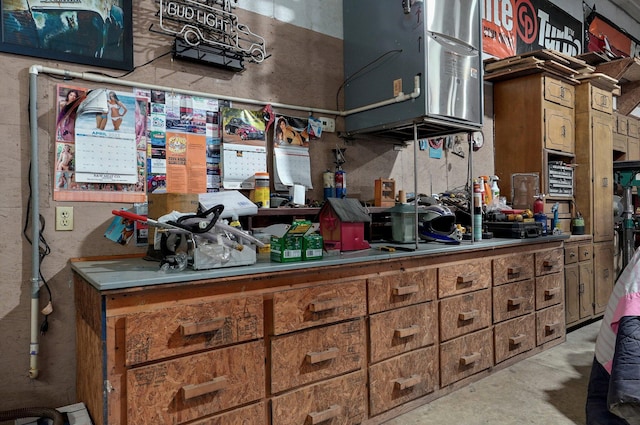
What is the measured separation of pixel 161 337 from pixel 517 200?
3.39 metres

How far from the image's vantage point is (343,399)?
1.83 metres

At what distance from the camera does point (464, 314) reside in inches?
92.4

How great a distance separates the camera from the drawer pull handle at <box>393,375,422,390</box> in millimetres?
2029

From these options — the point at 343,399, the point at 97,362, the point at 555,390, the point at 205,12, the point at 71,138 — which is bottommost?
the point at 555,390

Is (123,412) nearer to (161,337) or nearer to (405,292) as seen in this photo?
(161,337)

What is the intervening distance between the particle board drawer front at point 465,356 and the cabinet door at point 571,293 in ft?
4.41

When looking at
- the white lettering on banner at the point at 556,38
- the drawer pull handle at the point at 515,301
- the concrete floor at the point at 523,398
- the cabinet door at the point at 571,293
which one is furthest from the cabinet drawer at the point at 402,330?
the white lettering on banner at the point at 556,38

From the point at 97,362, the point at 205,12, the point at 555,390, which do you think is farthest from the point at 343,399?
the point at 205,12

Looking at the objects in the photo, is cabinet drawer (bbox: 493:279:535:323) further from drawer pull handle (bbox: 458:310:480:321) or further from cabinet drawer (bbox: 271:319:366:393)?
cabinet drawer (bbox: 271:319:366:393)

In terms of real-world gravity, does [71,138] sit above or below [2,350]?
above

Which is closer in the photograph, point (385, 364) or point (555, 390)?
point (385, 364)

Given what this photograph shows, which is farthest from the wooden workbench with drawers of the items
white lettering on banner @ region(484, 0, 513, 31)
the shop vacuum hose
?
white lettering on banner @ region(484, 0, 513, 31)

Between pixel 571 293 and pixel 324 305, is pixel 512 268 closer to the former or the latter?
pixel 571 293

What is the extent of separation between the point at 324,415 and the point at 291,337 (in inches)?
15.1
